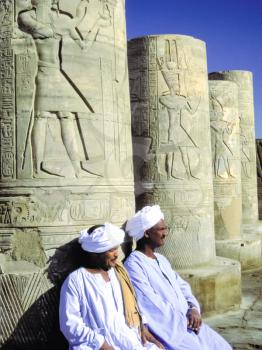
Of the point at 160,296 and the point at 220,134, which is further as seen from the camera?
the point at 220,134

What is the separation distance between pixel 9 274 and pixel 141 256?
108 cm

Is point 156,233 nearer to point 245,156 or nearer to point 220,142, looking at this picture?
point 220,142

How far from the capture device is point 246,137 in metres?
14.4

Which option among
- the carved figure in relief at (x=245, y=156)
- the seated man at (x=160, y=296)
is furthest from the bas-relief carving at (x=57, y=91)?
the carved figure in relief at (x=245, y=156)

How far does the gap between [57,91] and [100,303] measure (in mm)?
1751

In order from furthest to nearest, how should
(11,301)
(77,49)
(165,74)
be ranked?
(165,74) < (77,49) < (11,301)

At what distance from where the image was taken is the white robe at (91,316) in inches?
150

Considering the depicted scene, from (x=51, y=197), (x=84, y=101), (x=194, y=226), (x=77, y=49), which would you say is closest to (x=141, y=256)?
(x=51, y=197)

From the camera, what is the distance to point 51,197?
456 centimetres

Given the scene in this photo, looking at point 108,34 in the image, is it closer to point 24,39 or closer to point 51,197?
point 24,39

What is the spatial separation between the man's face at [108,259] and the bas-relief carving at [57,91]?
83 centimetres

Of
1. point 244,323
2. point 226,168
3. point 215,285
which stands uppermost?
point 226,168

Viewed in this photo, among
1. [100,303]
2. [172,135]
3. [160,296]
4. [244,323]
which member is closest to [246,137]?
[172,135]

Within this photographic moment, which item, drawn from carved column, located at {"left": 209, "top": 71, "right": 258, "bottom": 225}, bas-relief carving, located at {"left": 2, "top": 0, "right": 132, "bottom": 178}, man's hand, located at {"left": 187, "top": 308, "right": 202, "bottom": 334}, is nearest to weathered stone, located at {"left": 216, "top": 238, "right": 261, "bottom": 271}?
carved column, located at {"left": 209, "top": 71, "right": 258, "bottom": 225}
